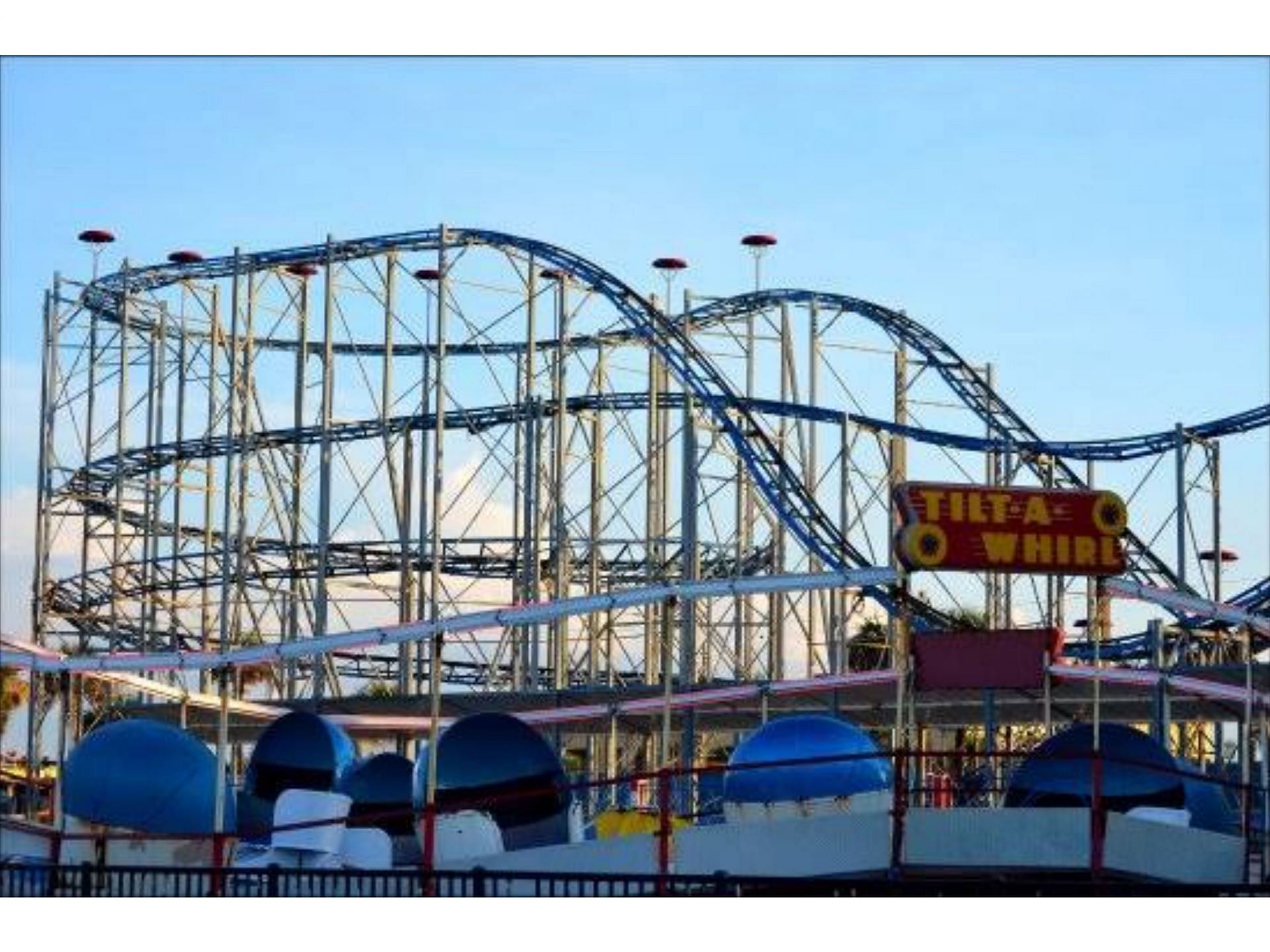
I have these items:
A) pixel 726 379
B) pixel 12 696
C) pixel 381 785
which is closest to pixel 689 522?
pixel 726 379

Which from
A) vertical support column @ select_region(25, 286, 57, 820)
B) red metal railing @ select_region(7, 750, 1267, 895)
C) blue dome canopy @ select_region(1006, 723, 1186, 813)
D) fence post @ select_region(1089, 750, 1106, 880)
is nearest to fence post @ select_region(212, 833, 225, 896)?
red metal railing @ select_region(7, 750, 1267, 895)

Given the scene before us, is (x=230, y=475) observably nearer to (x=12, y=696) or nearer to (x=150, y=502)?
(x=150, y=502)

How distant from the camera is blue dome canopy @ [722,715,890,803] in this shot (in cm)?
1964

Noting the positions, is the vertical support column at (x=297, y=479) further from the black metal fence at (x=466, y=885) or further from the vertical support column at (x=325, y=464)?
the black metal fence at (x=466, y=885)

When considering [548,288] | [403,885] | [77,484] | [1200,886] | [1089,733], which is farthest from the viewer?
[77,484]

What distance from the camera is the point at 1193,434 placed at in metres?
34.8

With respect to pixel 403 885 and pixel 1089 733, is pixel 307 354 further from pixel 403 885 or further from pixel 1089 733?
pixel 403 885

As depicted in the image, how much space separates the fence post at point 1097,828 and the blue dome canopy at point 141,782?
22.8ft

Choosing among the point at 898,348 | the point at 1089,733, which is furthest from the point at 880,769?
the point at 898,348

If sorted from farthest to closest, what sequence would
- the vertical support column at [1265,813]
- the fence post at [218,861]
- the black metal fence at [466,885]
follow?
the vertical support column at [1265,813], the fence post at [218,861], the black metal fence at [466,885]

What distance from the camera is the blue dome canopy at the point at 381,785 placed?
882 inches

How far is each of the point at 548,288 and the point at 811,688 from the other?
14204 millimetres

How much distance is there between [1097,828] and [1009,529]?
3493mm

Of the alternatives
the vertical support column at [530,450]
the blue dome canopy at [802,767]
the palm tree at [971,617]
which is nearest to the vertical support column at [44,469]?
the vertical support column at [530,450]
